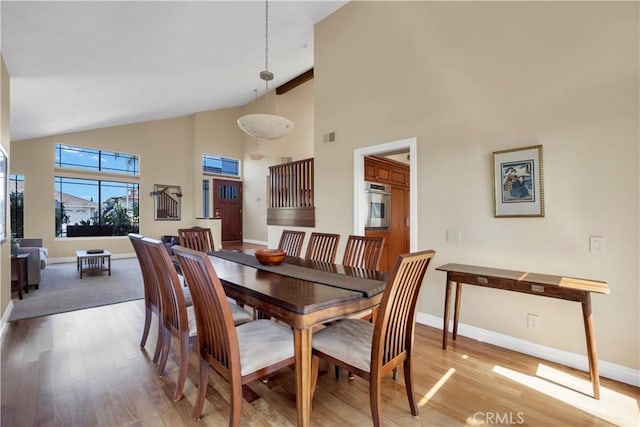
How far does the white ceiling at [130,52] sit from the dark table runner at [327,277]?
2.69m

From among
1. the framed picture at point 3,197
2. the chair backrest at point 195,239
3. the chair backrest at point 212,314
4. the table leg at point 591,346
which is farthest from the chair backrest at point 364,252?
the framed picture at point 3,197

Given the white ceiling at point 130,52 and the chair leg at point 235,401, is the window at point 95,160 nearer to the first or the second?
the white ceiling at point 130,52

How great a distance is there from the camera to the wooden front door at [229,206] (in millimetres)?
9805

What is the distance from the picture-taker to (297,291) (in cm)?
170

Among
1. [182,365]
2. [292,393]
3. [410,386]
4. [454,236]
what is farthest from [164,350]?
[454,236]

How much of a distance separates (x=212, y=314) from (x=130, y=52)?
3.72 meters

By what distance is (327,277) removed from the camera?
2.05 metres

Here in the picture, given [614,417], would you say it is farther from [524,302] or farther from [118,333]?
[118,333]

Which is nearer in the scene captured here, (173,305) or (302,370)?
(302,370)

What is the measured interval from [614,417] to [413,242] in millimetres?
1964

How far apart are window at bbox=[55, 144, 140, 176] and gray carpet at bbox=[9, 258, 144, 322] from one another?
2.67 m

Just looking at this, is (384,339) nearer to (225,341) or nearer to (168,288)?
(225,341)

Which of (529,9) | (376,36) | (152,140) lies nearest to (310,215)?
(376,36)

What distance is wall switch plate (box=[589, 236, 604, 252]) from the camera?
2225 mm
